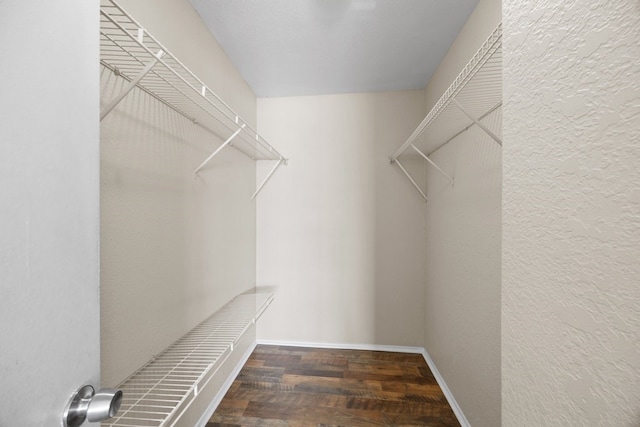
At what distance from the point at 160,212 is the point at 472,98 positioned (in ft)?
5.25

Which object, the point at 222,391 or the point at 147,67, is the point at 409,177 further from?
the point at 222,391

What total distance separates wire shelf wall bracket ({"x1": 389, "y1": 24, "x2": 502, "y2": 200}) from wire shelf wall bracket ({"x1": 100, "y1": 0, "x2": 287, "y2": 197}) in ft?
2.84

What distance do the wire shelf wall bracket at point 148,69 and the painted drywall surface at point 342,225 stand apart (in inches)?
28.4

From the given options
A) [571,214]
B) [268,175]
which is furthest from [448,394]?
[268,175]

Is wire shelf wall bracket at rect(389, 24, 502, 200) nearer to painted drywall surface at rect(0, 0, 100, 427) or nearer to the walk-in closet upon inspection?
the walk-in closet

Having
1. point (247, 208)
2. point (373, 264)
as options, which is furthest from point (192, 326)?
point (373, 264)

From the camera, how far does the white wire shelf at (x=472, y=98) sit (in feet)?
2.63

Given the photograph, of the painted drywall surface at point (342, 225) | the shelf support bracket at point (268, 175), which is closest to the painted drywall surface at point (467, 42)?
the painted drywall surface at point (342, 225)

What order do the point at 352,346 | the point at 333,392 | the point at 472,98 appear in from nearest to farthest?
the point at 472,98, the point at 333,392, the point at 352,346

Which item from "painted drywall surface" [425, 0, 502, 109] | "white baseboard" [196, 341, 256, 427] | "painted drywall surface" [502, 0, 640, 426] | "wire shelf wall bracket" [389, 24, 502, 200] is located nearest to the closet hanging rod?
"wire shelf wall bracket" [389, 24, 502, 200]

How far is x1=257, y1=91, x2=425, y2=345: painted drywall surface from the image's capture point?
226 centimetres

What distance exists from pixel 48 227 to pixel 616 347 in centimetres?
77

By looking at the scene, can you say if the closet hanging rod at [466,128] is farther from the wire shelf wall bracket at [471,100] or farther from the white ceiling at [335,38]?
the white ceiling at [335,38]

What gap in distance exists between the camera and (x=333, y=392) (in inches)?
67.4
